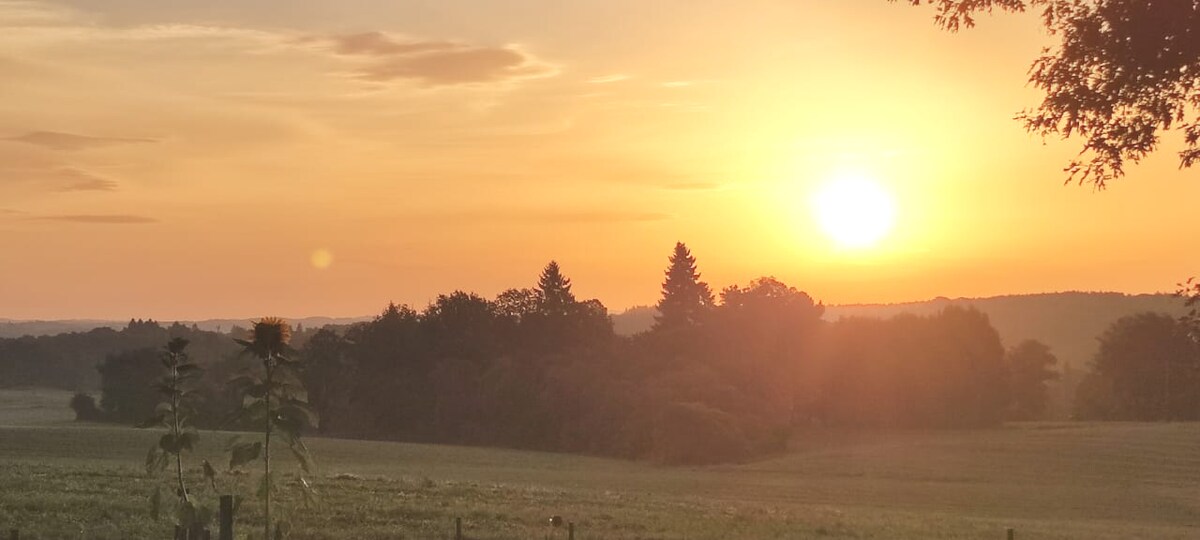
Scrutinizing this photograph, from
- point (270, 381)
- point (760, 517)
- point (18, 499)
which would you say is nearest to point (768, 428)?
point (760, 517)

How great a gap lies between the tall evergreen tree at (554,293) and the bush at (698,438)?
2791 cm

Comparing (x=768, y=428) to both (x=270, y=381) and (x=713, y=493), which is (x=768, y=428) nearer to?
(x=713, y=493)

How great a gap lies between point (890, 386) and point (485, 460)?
119 ft

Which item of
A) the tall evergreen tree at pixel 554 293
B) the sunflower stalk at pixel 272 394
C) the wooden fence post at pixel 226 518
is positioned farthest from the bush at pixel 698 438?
the wooden fence post at pixel 226 518

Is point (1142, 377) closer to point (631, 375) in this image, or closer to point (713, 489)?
point (631, 375)

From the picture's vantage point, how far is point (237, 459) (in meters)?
10.9

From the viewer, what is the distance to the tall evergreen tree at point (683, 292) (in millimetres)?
103769

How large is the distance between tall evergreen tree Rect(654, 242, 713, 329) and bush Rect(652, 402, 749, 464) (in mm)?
30530

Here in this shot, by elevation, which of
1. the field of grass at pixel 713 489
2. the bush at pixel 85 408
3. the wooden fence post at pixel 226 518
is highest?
the bush at pixel 85 408

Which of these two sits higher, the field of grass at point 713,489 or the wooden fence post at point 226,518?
the wooden fence post at point 226,518

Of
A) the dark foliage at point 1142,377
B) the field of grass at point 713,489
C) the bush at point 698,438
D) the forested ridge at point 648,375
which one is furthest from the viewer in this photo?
the dark foliage at point 1142,377

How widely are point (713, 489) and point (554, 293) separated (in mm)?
61016

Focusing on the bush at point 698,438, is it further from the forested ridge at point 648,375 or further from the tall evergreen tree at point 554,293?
the tall evergreen tree at point 554,293

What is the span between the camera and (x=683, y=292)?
106750mm
